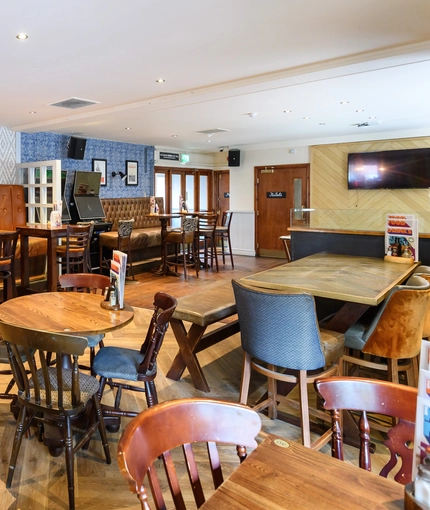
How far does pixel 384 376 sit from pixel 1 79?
4607 millimetres

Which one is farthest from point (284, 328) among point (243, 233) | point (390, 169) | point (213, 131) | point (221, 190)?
point (221, 190)

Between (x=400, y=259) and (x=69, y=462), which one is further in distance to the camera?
(x=400, y=259)

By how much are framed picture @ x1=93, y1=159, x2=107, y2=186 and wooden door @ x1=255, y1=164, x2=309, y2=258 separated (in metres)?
3.60

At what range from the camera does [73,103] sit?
17.8 feet

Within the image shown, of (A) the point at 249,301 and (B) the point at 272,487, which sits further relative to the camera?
(A) the point at 249,301

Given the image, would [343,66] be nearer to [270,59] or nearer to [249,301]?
[270,59]

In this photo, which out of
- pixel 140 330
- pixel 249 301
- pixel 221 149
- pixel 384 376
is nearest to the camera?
pixel 249 301

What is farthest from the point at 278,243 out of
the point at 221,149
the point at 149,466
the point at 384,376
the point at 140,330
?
the point at 149,466

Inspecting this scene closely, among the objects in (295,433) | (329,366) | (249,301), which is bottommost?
(295,433)

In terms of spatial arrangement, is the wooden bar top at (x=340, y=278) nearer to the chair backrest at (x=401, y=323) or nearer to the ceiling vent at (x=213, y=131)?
the chair backrest at (x=401, y=323)

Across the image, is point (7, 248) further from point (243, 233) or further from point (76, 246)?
point (243, 233)

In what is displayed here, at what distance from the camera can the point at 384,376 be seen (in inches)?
133

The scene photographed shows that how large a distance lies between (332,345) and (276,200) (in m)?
7.71

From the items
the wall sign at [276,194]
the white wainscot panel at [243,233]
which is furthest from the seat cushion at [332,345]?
the white wainscot panel at [243,233]
